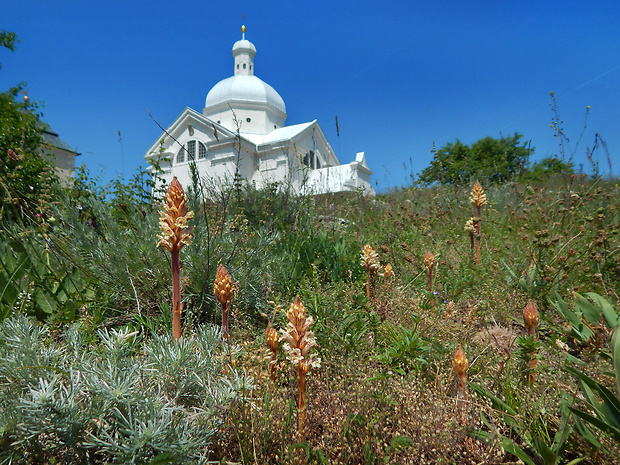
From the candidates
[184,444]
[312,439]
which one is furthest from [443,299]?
[184,444]

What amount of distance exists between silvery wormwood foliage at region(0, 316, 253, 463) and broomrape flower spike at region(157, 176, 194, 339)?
0.49 feet

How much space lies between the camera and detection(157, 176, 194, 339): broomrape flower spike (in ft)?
5.50

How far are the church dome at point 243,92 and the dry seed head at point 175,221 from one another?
29.9 metres

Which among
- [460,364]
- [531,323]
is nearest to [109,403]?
[460,364]

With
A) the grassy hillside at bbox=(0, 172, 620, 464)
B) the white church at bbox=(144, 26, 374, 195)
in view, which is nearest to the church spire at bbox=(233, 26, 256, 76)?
the white church at bbox=(144, 26, 374, 195)

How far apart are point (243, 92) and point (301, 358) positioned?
31868 mm

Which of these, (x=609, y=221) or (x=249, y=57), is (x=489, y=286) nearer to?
(x=609, y=221)

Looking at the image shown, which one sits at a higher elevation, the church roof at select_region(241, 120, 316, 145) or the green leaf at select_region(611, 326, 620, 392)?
the church roof at select_region(241, 120, 316, 145)

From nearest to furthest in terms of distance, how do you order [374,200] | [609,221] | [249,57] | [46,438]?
[46,438] < [609,221] < [374,200] < [249,57]

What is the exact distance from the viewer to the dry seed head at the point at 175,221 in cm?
168

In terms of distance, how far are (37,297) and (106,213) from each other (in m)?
0.90

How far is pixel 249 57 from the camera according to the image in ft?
111

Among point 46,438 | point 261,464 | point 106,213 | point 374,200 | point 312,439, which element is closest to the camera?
point 46,438

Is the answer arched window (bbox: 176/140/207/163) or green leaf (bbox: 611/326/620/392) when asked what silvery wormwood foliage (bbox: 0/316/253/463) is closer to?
green leaf (bbox: 611/326/620/392)
